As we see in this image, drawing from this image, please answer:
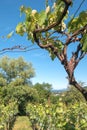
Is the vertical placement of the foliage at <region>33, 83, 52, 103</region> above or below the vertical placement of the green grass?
above

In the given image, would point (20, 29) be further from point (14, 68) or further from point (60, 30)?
point (14, 68)

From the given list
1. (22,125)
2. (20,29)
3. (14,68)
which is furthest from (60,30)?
(14,68)

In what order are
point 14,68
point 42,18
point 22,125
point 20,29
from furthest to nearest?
1. point 14,68
2. point 22,125
3. point 20,29
4. point 42,18

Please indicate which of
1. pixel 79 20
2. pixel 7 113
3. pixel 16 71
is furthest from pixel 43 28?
pixel 16 71

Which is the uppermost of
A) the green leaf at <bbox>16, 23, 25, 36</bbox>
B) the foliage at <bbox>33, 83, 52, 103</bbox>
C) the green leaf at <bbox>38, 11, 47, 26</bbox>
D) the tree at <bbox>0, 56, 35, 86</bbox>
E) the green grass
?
the tree at <bbox>0, 56, 35, 86</bbox>

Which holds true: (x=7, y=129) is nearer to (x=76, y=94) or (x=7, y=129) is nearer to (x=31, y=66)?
(x=76, y=94)

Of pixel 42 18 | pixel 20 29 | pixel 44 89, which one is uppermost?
pixel 44 89

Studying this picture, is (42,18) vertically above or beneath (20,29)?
beneath

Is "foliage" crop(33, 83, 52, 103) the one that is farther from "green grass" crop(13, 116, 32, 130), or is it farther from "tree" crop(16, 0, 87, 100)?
"tree" crop(16, 0, 87, 100)

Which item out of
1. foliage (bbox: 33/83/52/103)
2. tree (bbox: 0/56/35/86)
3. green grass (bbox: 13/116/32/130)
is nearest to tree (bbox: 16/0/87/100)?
green grass (bbox: 13/116/32/130)

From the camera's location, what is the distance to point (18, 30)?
1.98 metres

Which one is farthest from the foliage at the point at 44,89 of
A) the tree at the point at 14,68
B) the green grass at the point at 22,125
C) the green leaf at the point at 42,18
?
the green leaf at the point at 42,18

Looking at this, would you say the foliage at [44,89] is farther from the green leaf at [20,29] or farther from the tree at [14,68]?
the green leaf at [20,29]

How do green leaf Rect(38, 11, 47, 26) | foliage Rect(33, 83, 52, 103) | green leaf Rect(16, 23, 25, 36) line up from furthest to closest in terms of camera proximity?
foliage Rect(33, 83, 52, 103)
green leaf Rect(16, 23, 25, 36)
green leaf Rect(38, 11, 47, 26)
